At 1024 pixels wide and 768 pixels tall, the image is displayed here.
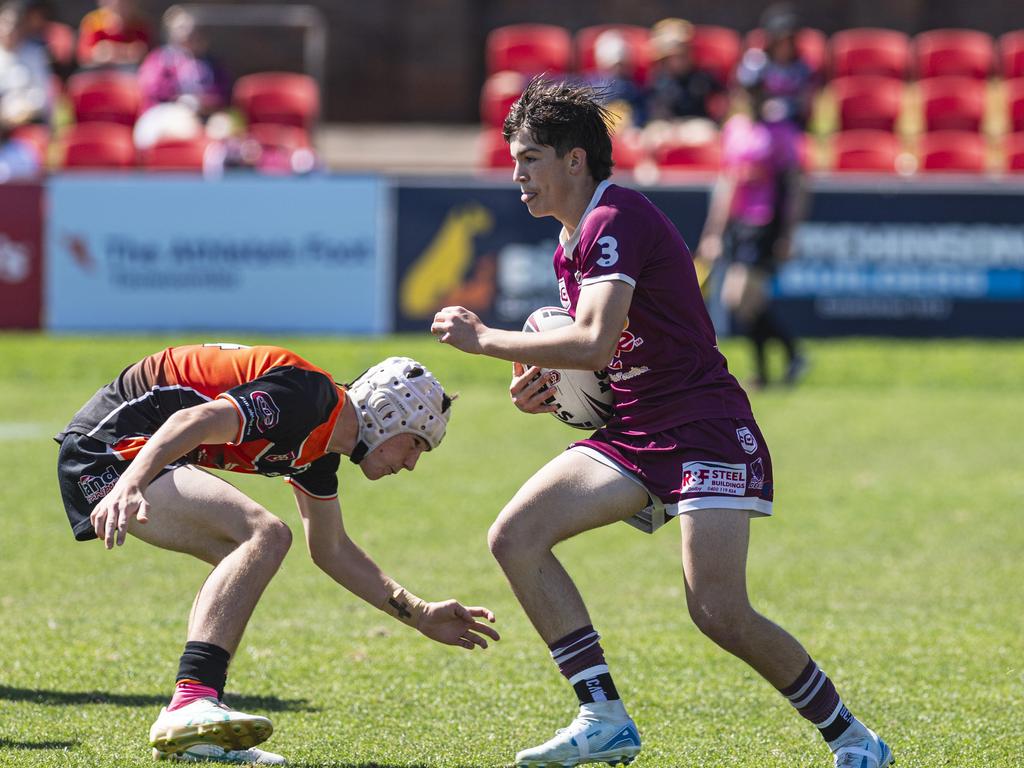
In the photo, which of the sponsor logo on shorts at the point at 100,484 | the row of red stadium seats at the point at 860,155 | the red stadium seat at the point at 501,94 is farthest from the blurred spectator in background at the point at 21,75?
the sponsor logo on shorts at the point at 100,484

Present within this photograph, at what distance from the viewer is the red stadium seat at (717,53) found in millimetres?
19250

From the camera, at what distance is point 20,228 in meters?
14.2

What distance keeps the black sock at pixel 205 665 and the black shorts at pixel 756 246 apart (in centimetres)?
880

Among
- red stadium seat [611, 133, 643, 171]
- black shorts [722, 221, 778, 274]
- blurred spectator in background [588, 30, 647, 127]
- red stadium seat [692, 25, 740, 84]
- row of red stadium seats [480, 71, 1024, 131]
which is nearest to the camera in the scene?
black shorts [722, 221, 778, 274]

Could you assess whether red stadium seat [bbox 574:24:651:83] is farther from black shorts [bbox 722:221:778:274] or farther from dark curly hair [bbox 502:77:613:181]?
dark curly hair [bbox 502:77:613:181]

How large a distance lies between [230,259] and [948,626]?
898 cm

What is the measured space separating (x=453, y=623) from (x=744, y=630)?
101 centimetres

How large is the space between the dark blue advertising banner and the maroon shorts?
9.42 m

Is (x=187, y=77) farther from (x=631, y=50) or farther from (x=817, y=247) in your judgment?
(x=817, y=247)

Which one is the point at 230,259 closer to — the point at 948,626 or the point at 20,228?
the point at 20,228

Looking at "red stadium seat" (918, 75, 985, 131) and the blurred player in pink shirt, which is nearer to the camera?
the blurred player in pink shirt

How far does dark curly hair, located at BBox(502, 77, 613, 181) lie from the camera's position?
16.0 ft

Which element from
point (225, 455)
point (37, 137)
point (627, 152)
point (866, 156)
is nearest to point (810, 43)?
point (866, 156)

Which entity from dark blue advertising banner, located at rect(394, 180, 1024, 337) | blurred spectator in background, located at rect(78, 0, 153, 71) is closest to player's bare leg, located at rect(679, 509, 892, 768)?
dark blue advertising banner, located at rect(394, 180, 1024, 337)
